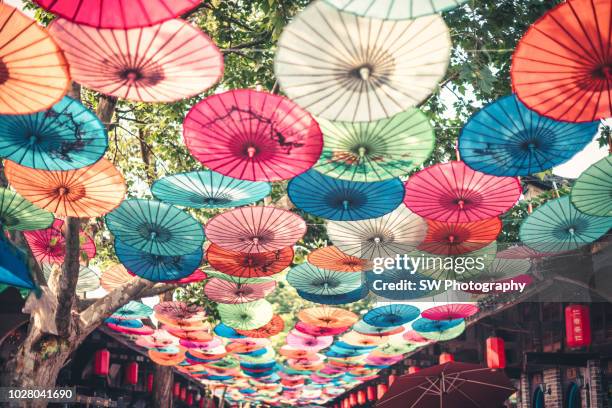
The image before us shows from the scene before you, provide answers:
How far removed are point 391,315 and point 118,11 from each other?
9390 millimetres

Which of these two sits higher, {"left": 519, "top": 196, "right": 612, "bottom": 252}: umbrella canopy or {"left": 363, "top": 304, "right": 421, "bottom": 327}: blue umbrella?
{"left": 519, "top": 196, "right": 612, "bottom": 252}: umbrella canopy

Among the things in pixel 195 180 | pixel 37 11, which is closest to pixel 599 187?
pixel 195 180

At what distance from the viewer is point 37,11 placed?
8406 mm

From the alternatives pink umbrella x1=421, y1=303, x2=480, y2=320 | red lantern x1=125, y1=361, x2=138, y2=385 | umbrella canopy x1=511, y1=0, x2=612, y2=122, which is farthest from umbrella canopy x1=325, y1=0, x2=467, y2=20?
red lantern x1=125, y1=361, x2=138, y2=385

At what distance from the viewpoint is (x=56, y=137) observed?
578 cm

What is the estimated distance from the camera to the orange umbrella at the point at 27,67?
4.35 m

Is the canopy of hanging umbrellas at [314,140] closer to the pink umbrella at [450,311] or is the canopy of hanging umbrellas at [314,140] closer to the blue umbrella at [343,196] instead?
the blue umbrella at [343,196]

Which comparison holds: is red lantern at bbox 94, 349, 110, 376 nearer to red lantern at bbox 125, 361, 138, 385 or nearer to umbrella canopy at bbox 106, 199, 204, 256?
red lantern at bbox 125, 361, 138, 385

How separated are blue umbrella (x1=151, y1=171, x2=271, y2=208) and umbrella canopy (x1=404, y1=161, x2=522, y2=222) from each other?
1715 mm

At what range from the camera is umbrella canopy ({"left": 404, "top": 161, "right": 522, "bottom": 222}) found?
6.44 metres

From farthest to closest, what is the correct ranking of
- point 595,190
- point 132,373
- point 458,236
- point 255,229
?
point 132,373, point 458,236, point 255,229, point 595,190

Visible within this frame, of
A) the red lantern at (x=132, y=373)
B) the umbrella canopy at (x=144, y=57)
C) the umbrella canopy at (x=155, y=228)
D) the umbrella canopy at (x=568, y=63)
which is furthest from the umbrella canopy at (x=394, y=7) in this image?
the red lantern at (x=132, y=373)

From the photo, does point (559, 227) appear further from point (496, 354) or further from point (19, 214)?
point (19, 214)

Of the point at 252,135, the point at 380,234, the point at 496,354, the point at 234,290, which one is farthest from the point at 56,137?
the point at 496,354
